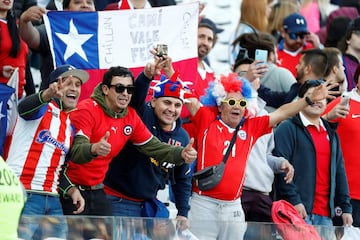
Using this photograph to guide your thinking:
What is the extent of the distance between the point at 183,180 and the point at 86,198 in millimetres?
1021

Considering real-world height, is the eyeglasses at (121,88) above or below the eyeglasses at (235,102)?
above

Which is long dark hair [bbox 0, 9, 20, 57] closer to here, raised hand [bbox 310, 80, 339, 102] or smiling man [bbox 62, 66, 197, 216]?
smiling man [bbox 62, 66, 197, 216]

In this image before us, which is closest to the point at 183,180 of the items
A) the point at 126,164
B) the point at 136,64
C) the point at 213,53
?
the point at 126,164

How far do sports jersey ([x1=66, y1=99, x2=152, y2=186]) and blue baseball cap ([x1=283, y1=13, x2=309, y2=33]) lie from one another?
4251mm

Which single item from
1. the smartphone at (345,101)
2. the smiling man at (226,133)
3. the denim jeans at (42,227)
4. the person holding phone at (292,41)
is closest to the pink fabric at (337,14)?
the person holding phone at (292,41)

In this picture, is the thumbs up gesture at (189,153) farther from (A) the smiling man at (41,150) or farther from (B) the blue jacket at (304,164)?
(B) the blue jacket at (304,164)

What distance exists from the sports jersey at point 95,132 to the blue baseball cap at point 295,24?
425 cm

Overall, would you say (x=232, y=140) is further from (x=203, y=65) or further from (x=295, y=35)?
(x=295, y=35)

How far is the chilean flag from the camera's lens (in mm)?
10266

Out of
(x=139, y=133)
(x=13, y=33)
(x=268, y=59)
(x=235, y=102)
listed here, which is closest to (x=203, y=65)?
(x=268, y=59)

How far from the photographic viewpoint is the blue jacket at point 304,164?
34.5 feet

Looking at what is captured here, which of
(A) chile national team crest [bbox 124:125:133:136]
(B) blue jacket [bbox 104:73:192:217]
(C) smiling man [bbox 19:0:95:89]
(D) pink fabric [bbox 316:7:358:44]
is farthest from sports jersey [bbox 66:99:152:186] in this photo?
(D) pink fabric [bbox 316:7:358:44]

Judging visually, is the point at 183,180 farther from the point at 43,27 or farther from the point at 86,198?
the point at 43,27

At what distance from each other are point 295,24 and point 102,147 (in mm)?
5066
